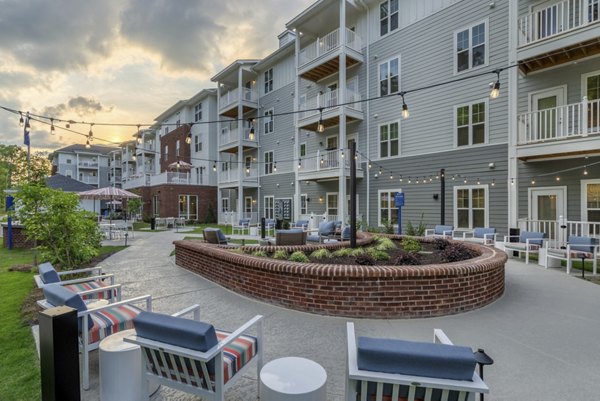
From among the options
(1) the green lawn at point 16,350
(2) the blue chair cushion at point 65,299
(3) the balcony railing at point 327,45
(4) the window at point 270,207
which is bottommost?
(1) the green lawn at point 16,350

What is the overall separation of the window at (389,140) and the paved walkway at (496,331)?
9.04m

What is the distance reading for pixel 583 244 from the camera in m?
7.89

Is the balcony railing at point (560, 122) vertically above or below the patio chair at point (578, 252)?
above

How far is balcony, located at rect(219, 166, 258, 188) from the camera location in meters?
22.8

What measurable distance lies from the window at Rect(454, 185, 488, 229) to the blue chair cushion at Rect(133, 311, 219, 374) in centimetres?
1270

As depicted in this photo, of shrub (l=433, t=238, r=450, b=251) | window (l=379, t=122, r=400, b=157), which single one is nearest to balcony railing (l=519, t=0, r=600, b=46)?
window (l=379, t=122, r=400, b=157)

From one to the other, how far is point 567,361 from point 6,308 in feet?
27.0

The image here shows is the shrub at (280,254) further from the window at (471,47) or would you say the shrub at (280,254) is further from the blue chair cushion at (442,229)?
the window at (471,47)

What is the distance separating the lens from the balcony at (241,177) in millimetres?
22773

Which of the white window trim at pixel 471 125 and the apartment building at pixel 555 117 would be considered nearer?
the apartment building at pixel 555 117

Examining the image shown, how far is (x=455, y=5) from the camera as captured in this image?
12.8 m

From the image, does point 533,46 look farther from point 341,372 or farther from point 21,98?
point 21,98

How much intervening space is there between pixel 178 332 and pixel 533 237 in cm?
1116

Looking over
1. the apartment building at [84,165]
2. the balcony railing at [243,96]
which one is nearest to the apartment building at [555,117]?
the balcony railing at [243,96]
